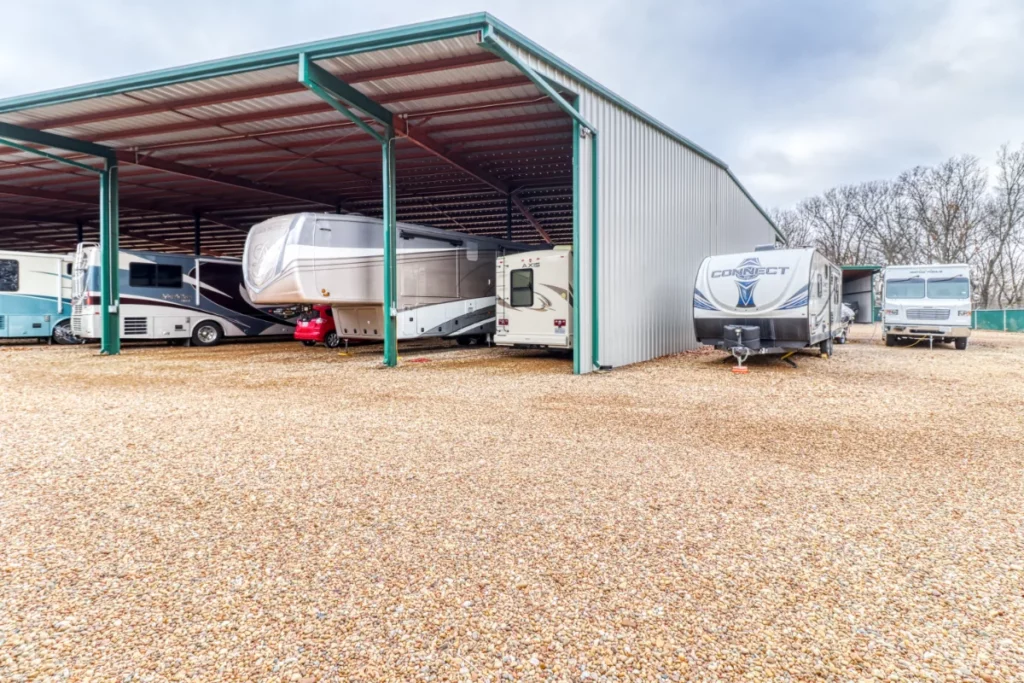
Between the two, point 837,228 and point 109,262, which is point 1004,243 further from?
point 109,262

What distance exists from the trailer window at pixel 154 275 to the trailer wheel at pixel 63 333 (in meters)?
3.19

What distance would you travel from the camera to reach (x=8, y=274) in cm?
1556

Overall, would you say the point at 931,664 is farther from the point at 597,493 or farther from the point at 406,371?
the point at 406,371

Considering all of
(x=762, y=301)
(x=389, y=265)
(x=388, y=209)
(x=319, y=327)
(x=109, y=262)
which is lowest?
(x=319, y=327)

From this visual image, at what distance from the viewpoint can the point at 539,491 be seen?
3678mm

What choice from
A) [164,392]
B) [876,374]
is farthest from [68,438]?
[876,374]

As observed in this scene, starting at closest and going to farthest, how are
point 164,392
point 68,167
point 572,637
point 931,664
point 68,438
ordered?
point 931,664
point 572,637
point 68,438
point 164,392
point 68,167

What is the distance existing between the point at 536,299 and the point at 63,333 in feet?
47.6

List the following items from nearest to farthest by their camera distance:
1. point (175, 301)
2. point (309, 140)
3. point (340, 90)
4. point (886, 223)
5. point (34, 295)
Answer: point (340, 90)
point (309, 140)
point (34, 295)
point (175, 301)
point (886, 223)

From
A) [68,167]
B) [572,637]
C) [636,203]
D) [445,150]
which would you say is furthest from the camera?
[68,167]

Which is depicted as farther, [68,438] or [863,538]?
[68,438]

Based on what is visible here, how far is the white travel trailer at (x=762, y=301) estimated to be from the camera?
32.5ft

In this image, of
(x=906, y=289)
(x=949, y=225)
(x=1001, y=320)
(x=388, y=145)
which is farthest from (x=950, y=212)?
(x=388, y=145)

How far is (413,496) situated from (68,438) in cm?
356
